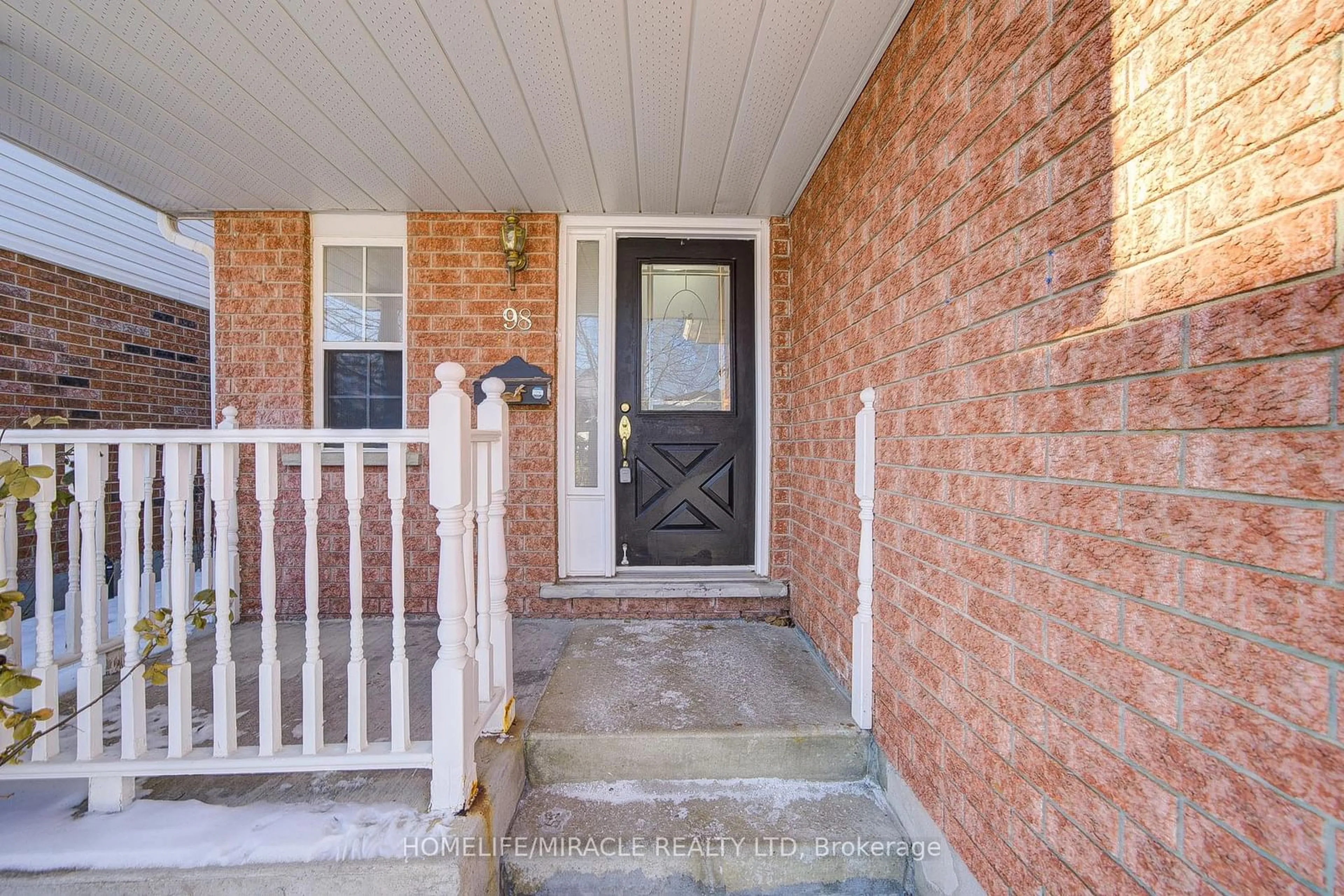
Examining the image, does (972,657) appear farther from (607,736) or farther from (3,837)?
(3,837)

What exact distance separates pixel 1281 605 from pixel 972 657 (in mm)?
655

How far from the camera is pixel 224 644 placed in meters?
1.37

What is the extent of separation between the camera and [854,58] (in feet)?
5.65

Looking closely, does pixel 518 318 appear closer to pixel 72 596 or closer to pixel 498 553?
pixel 498 553

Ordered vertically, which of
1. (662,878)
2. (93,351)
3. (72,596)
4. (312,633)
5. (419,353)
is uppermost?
(93,351)

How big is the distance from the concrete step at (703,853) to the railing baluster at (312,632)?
631 mm

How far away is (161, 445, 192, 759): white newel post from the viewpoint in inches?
53.0

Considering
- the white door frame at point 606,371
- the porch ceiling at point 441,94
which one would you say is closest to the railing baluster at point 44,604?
the porch ceiling at point 441,94

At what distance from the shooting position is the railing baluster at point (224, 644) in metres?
1.36

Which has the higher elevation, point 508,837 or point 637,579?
point 637,579

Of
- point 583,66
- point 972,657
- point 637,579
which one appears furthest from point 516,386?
point 972,657

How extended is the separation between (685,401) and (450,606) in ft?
6.43

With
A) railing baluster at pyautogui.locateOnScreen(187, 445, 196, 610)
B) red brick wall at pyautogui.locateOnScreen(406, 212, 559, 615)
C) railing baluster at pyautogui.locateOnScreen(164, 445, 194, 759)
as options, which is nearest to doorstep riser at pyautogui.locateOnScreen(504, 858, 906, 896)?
railing baluster at pyautogui.locateOnScreen(164, 445, 194, 759)

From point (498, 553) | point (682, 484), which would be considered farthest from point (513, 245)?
point (498, 553)
